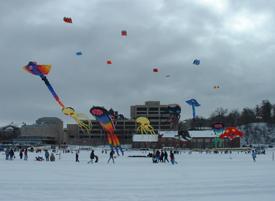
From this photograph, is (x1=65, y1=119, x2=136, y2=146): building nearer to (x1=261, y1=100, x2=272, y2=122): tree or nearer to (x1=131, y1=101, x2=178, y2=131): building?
(x1=131, y1=101, x2=178, y2=131): building

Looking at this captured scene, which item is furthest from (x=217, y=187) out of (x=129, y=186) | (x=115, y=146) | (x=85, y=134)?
(x=85, y=134)

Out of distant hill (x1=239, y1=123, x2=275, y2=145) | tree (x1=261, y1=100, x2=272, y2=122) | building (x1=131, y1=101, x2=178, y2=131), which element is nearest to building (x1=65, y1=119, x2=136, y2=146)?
building (x1=131, y1=101, x2=178, y2=131)

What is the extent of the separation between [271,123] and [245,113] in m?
10.2

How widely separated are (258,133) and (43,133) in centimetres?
7459

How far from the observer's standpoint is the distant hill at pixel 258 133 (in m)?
142

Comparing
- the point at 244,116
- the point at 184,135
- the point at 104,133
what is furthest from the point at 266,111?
the point at 184,135

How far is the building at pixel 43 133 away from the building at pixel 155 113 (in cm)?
2842

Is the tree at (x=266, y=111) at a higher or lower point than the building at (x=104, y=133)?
higher

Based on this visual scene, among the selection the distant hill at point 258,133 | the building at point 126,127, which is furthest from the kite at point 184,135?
the distant hill at point 258,133

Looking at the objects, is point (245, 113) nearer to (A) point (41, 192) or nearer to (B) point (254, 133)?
(B) point (254, 133)

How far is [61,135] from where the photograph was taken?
164500 mm

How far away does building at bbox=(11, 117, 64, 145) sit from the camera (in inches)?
5965

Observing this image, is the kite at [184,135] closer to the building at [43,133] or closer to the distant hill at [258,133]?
the distant hill at [258,133]

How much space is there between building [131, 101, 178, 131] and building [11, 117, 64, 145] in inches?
1119
